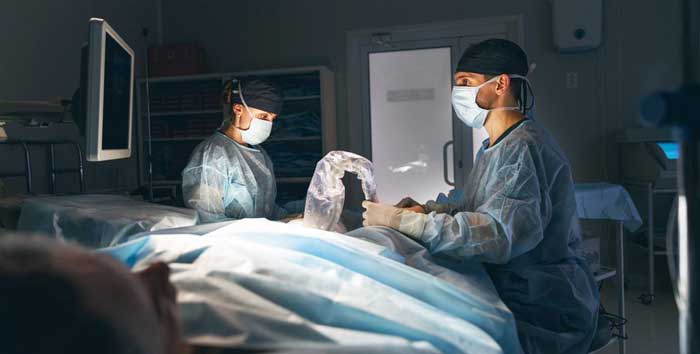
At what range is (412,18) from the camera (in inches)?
150

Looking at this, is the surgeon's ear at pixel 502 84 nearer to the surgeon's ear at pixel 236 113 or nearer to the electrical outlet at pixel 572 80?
the surgeon's ear at pixel 236 113

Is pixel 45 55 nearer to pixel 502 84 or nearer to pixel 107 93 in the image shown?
pixel 107 93

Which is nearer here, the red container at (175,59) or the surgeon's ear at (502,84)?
the surgeon's ear at (502,84)

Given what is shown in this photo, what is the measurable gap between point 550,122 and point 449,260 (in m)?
2.68

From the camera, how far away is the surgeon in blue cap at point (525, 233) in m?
1.27

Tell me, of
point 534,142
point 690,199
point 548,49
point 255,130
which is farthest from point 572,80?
point 690,199

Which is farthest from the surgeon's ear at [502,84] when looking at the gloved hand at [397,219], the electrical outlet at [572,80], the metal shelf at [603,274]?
the electrical outlet at [572,80]

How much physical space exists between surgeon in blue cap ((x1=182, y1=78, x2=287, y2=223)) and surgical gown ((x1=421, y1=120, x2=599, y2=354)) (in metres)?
1.10

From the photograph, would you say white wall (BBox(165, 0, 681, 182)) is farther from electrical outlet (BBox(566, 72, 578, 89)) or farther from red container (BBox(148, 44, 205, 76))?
red container (BBox(148, 44, 205, 76))

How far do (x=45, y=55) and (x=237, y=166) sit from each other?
1744mm

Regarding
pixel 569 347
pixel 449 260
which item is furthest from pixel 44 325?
pixel 569 347

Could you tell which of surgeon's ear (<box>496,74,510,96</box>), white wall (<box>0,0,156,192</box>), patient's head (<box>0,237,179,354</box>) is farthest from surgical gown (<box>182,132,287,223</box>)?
patient's head (<box>0,237,179,354</box>)

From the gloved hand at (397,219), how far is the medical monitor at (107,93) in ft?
2.62

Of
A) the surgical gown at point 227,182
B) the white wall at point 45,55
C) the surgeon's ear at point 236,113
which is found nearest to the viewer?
the surgical gown at point 227,182
